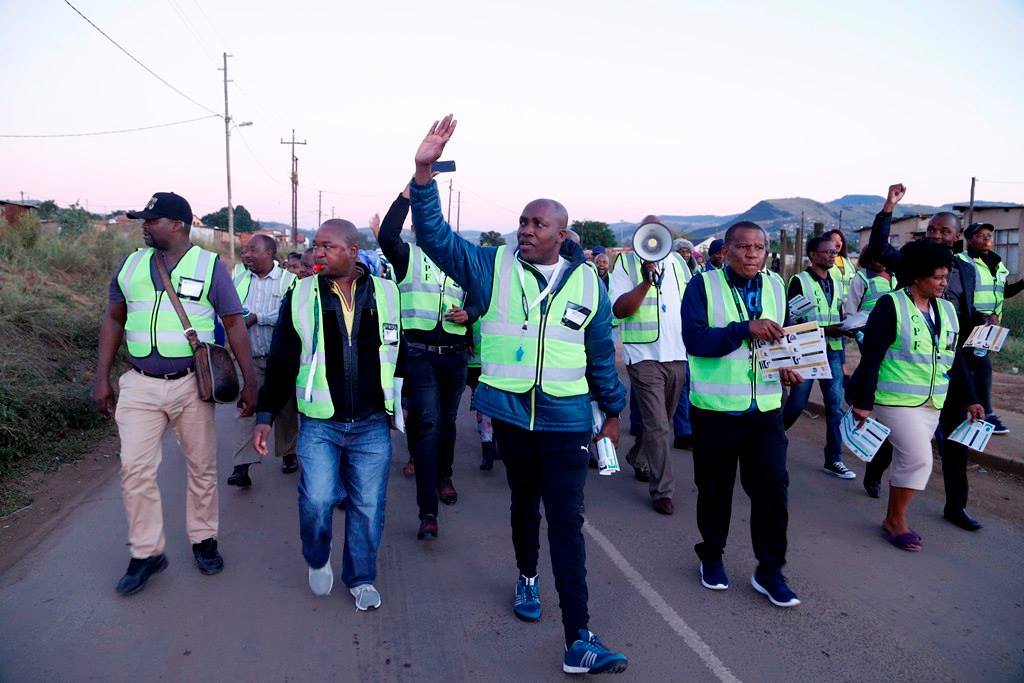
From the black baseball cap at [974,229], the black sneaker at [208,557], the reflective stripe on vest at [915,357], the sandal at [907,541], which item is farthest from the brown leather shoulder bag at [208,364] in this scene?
the black baseball cap at [974,229]

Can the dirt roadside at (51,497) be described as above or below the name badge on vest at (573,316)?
below

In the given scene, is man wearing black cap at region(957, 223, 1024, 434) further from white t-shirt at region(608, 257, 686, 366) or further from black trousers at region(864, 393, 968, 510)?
white t-shirt at region(608, 257, 686, 366)

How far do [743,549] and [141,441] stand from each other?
3.78 meters

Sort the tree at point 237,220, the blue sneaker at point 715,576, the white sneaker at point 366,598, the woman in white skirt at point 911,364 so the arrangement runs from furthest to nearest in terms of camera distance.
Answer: the tree at point 237,220 < the woman in white skirt at point 911,364 < the blue sneaker at point 715,576 < the white sneaker at point 366,598

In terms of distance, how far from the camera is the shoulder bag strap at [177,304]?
410 cm

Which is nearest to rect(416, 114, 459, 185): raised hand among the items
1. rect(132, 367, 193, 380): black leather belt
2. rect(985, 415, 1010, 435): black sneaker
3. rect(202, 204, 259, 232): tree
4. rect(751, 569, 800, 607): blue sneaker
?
rect(132, 367, 193, 380): black leather belt

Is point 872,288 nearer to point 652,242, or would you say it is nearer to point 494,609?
point 652,242

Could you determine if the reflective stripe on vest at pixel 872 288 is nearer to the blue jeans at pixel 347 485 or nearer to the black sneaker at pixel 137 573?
Answer: the blue jeans at pixel 347 485

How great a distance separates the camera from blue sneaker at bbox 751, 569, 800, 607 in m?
4.01

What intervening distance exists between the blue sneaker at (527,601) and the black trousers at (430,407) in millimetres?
1255

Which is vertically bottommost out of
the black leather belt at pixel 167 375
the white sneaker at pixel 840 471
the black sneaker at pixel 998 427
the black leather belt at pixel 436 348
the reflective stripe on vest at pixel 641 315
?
the white sneaker at pixel 840 471

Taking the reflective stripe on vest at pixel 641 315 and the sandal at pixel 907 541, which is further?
the reflective stripe on vest at pixel 641 315

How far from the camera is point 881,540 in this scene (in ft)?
16.5

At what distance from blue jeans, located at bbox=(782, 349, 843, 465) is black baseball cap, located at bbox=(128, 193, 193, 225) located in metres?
5.07
